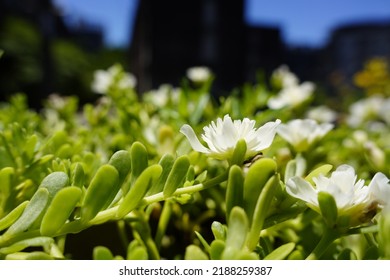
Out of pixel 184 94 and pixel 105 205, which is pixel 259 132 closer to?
pixel 105 205

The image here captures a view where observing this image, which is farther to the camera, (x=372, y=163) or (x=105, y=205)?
(x=372, y=163)

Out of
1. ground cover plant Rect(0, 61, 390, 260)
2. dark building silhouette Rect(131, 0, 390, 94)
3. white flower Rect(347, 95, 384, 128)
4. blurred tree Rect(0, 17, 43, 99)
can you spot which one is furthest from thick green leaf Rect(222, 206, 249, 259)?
blurred tree Rect(0, 17, 43, 99)

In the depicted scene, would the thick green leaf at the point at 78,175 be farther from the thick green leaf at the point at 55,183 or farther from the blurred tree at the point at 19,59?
the blurred tree at the point at 19,59

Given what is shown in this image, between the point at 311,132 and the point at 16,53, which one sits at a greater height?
the point at 311,132

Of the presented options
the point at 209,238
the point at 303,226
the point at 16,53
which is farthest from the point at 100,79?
the point at 16,53

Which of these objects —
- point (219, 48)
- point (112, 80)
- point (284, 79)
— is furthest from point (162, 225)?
point (219, 48)

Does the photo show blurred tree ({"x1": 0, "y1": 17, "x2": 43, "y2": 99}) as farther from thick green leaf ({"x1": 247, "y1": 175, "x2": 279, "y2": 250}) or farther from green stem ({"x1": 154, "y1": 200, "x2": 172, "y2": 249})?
thick green leaf ({"x1": 247, "y1": 175, "x2": 279, "y2": 250})

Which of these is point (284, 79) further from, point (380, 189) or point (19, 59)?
point (19, 59)
